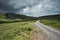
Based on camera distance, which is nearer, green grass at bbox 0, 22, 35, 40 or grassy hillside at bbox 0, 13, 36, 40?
green grass at bbox 0, 22, 35, 40

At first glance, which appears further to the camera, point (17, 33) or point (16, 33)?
point (17, 33)

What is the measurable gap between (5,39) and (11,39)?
3.84 ft

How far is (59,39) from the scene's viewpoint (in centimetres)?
2281

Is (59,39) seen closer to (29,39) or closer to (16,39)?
(29,39)

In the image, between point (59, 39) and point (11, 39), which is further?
point (11, 39)

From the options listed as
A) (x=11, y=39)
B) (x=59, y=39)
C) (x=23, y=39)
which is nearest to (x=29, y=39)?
(x=23, y=39)

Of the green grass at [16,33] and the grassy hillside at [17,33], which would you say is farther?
the grassy hillside at [17,33]

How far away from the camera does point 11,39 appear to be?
27.3 m

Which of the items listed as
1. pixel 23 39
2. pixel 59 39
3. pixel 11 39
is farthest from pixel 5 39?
pixel 59 39

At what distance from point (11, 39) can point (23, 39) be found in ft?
7.36

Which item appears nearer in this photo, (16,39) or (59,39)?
(59,39)

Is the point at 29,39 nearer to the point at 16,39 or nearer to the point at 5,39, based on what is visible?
the point at 16,39

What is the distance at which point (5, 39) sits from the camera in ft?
87.7

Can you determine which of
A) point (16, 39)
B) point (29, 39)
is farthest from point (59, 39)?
point (16, 39)
